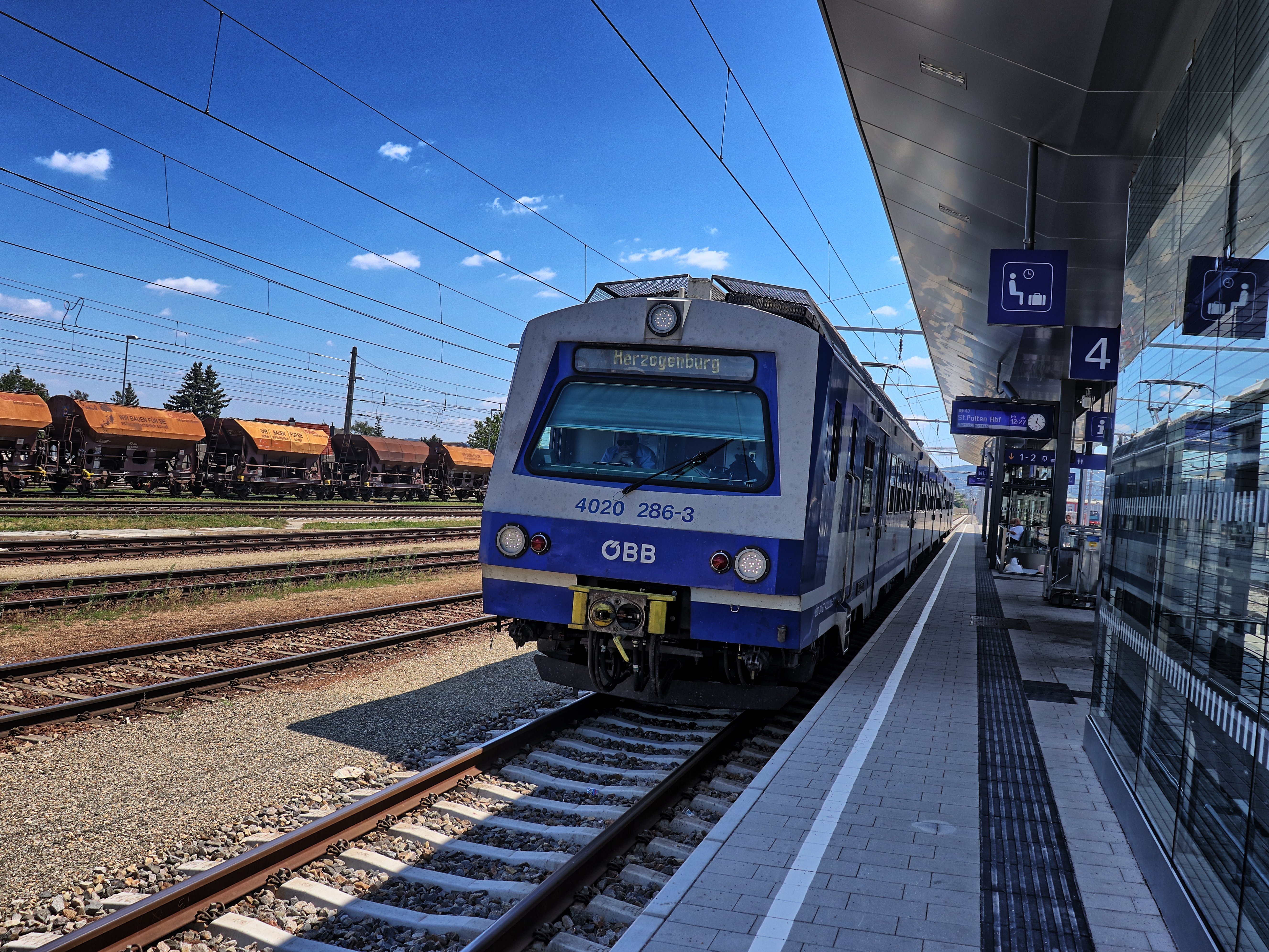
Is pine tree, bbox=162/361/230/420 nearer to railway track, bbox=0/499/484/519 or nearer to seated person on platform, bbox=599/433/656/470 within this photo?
railway track, bbox=0/499/484/519

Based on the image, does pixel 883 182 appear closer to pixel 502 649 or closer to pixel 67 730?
pixel 502 649

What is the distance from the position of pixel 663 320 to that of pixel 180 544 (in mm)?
14626

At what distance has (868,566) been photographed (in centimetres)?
966

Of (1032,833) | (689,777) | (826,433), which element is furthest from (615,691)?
(1032,833)

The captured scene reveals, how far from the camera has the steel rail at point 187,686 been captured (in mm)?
6273

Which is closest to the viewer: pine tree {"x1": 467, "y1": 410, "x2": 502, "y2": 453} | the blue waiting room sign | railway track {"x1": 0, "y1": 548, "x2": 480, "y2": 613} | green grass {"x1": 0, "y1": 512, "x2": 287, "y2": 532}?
the blue waiting room sign

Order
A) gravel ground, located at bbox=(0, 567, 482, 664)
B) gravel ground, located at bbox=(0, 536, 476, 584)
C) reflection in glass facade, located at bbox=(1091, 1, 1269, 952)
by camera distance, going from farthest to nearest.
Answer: gravel ground, located at bbox=(0, 536, 476, 584), gravel ground, located at bbox=(0, 567, 482, 664), reflection in glass facade, located at bbox=(1091, 1, 1269, 952)

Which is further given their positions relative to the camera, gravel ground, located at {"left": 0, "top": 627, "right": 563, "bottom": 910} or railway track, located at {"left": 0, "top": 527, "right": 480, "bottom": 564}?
railway track, located at {"left": 0, "top": 527, "right": 480, "bottom": 564}

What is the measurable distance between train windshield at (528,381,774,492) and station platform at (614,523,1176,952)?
2.01m

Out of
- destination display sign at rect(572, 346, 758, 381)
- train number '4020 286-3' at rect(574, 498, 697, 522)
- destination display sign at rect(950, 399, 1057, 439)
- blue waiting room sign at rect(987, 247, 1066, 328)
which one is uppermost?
blue waiting room sign at rect(987, 247, 1066, 328)

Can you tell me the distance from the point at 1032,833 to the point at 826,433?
2.88m

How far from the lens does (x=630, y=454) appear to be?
20.8 ft

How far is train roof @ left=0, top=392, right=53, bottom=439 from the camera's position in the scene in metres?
25.4

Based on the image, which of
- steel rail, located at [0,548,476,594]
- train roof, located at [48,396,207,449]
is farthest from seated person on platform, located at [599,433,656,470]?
train roof, located at [48,396,207,449]
